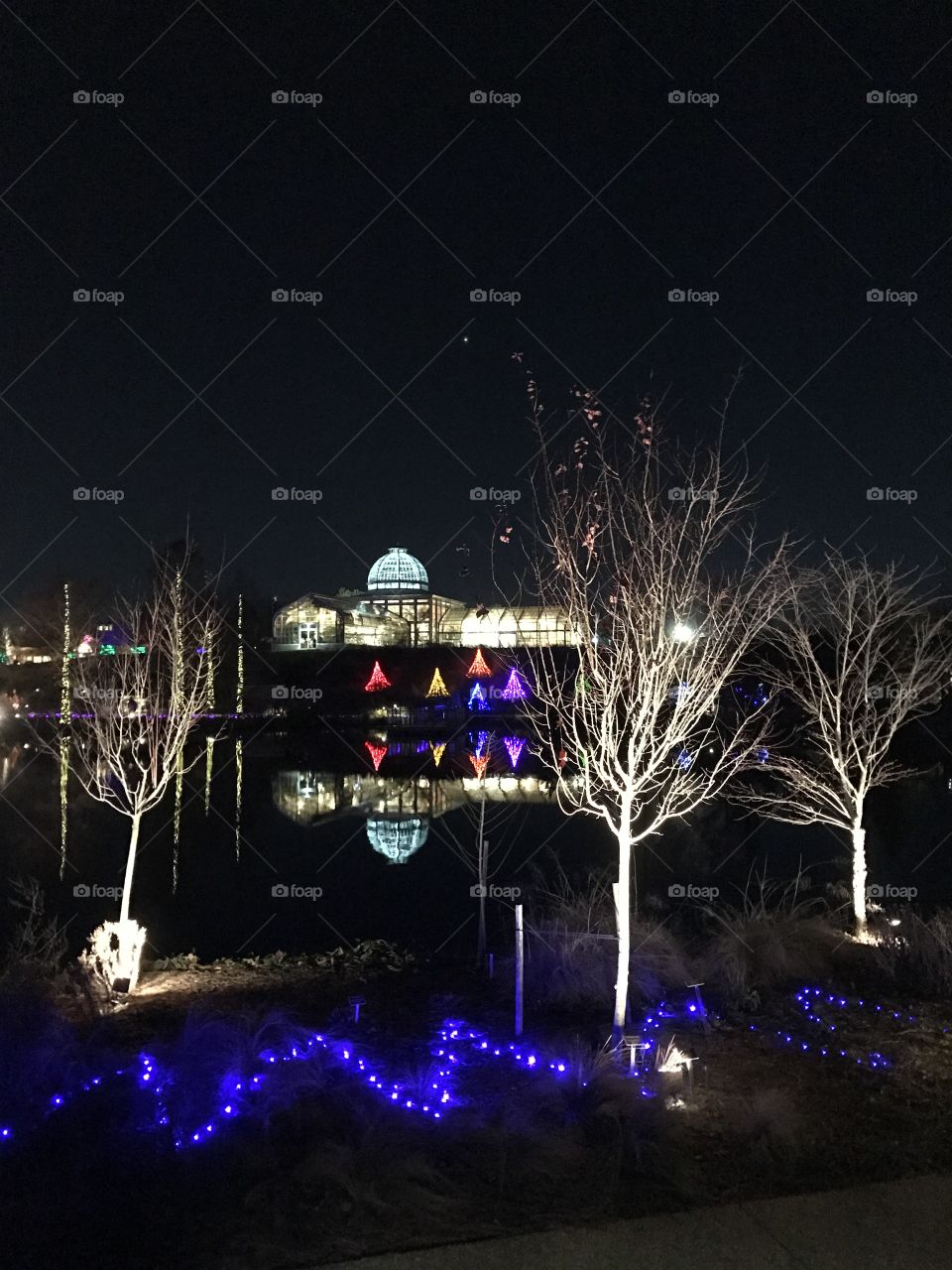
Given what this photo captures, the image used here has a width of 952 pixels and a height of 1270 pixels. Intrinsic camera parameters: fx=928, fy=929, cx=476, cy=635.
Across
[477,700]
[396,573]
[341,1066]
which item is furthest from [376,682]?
[396,573]

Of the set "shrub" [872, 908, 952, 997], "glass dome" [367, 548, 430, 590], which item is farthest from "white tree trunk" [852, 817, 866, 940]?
"glass dome" [367, 548, 430, 590]

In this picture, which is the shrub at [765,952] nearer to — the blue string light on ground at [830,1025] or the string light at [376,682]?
the blue string light on ground at [830,1025]

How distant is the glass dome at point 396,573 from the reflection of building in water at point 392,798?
8324 centimetres

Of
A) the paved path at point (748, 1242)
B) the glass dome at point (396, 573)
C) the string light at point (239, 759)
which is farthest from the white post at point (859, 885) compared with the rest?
the glass dome at point (396, 573)

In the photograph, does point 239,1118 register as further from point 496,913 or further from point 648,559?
point 496,913

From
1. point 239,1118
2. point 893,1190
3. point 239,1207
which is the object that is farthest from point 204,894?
point 893,1190

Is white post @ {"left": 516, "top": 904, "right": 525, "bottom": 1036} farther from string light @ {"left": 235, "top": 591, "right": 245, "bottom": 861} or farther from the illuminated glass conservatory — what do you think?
the illuminated glass conservatory

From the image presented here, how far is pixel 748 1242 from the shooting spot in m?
3.90

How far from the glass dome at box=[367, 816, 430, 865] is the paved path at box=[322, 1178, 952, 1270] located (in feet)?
40.1

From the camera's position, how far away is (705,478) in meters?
6.80

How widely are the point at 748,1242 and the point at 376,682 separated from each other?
4625cm

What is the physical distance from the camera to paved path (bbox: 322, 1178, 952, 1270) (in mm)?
3748

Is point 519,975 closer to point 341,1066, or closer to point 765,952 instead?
point 341,1066

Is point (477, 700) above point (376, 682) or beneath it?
beneath
